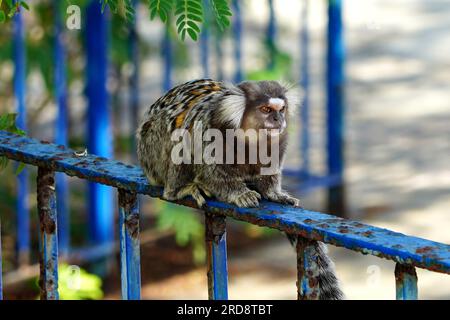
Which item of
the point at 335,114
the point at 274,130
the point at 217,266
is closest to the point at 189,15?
the point at 274,130

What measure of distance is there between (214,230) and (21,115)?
3.66 m

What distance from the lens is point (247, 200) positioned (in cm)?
314

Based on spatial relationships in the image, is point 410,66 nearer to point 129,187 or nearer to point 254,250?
point 254,250

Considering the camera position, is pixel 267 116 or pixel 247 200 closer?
pixel 247 200

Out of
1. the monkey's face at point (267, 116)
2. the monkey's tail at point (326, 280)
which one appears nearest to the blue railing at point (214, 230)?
the monkey's tail at point (326, 280)

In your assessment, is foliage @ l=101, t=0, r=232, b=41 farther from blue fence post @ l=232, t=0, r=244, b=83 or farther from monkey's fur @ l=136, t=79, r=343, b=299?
blue fence post @ l=232, t=0, r=244, b=83

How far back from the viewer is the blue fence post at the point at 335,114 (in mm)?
7977

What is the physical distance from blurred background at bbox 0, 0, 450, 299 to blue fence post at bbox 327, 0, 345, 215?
0.09 meters

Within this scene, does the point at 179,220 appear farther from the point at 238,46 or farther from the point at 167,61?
the point at 238,46

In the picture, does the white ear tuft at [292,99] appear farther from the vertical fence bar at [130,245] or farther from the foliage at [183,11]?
the vertical fence bar at [130,245]

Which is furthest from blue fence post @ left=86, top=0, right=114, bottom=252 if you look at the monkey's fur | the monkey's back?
the monkey's fur
